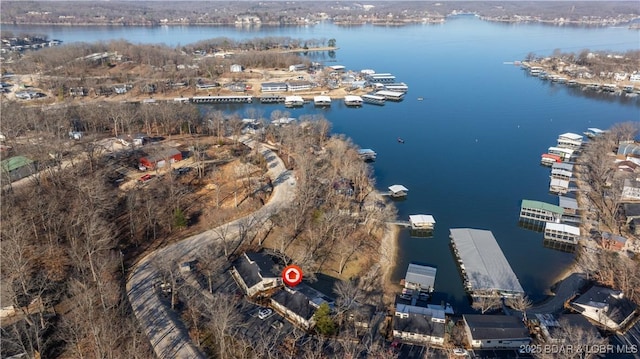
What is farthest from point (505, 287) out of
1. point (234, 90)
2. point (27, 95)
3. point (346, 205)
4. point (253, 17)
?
point (253, 17)

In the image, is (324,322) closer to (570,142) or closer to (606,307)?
(606,307)

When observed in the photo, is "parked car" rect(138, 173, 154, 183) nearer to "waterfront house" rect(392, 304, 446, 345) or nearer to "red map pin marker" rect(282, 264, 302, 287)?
"red map pin marker" rect(282, 264, 302, 287)

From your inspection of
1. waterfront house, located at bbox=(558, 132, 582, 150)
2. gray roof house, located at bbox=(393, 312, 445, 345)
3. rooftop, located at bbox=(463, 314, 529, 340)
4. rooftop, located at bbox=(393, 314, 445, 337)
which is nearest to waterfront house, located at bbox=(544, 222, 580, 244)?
rooftop, located at bbox=(463, 314, 529, 340)

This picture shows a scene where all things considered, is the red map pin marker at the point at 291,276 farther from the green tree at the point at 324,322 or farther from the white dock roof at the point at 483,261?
the white dock roof at the point at 483,261

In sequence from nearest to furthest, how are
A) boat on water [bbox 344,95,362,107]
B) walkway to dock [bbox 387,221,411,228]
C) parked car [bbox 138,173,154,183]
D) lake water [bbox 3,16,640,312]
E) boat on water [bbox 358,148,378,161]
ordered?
lake water [bbox 3,16,640,312], walkway to dock [bbox 387,221,411,228], parked car [bbox 138,173,154,183], boat on water [bbox 358,148,378,161], boat on water [bbox 344,95,362,107]

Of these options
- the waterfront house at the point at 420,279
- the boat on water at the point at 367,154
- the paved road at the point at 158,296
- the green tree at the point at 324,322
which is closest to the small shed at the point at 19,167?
the paved road at the point at 158,296

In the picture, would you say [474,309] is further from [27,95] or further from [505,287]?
[27,95]
